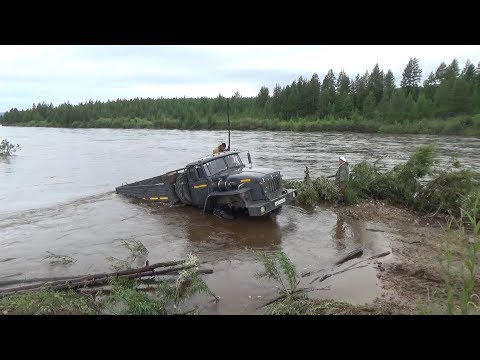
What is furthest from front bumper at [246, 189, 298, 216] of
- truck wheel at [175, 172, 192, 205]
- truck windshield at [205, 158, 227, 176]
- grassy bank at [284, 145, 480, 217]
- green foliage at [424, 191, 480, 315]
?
green foliage at [424, 191, 480, 315]

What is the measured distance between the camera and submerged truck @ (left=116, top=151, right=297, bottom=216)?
11203 mm

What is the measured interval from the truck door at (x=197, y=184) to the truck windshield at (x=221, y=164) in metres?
0.23

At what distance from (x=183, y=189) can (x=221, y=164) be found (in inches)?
66.2

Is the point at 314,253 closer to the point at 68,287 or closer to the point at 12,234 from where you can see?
the point at 68,287

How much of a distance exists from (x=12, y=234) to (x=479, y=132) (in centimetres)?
4590

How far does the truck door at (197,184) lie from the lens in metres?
12.4

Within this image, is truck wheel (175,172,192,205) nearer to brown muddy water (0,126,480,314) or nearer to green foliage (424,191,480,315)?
brown muddy water (0,126,480,314)

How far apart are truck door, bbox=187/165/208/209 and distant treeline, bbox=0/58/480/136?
1630 inches

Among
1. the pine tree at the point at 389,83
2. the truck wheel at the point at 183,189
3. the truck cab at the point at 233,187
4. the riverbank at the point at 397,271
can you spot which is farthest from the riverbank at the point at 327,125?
the truck wheel at the point at 183,189

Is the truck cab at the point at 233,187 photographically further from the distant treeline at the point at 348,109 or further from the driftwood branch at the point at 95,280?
the distant treeline at the point at 348,109

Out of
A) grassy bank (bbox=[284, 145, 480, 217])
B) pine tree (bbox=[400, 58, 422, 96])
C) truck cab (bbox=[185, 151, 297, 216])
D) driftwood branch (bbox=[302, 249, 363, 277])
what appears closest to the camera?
driftwood branch (bbox=[302, 249, 363, 277])

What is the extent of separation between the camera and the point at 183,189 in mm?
13227
